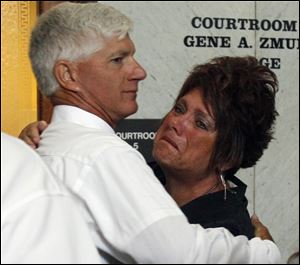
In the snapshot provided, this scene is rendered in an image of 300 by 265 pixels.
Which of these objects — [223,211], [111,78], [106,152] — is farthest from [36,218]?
[223,211]

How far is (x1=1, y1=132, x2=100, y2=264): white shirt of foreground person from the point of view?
1758 mm

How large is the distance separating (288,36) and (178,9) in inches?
29.2

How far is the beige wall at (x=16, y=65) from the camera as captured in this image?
5.70 m

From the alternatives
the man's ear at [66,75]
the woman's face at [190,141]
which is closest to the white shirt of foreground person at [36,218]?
the man's ear at [66,75]

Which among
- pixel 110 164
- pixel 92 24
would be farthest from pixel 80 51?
pixel 110 164

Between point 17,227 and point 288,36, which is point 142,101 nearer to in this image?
point 288,36

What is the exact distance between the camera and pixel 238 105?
3211 millimetres

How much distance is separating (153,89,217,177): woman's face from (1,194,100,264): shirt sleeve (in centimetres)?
136

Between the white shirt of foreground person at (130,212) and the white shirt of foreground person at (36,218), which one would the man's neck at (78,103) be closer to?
the white shirt of foreground person at (130,212)

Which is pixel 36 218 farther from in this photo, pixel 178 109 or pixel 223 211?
pixel 178 109

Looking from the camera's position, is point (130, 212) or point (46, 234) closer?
point (46, 234)

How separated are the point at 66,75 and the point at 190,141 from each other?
64 centimetres

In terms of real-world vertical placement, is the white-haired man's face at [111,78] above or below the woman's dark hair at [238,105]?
above

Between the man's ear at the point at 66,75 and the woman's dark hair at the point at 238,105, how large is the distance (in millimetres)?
645
